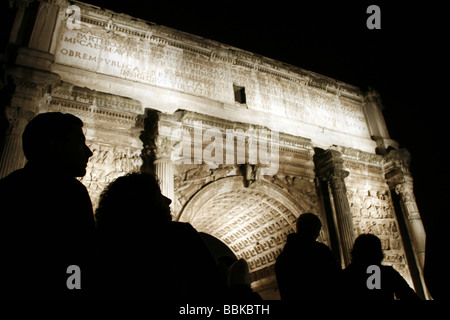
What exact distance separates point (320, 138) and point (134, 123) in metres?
6.01

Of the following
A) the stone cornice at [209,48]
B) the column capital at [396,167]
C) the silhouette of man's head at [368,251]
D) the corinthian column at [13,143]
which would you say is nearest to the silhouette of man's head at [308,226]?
the silhouette of man's head at [368,251]

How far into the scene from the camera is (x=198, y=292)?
1272 millimetres

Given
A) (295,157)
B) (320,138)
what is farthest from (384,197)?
(295,157)

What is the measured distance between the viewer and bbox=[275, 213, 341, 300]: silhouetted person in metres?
2.85

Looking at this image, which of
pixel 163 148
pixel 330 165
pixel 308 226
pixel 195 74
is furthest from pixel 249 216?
pixel 308 226

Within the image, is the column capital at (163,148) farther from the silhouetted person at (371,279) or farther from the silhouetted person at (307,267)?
the silhouetted person at (371,279)

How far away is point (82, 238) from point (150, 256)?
0.29 metres

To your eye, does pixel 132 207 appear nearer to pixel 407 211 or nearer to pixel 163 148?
pixel 163 148

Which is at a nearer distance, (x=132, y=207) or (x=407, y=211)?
(x=132, y=207)

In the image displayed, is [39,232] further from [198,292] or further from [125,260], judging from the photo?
[198,292]

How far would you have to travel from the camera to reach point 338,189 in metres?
9.28

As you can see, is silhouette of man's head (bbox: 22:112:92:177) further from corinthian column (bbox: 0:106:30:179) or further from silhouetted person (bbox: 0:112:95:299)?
corinthian column (bbox: 0:106:30:179)

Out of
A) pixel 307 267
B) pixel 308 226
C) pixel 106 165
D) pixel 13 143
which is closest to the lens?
pixel 307 267

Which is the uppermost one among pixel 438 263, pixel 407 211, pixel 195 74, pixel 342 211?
pixel 195 74
